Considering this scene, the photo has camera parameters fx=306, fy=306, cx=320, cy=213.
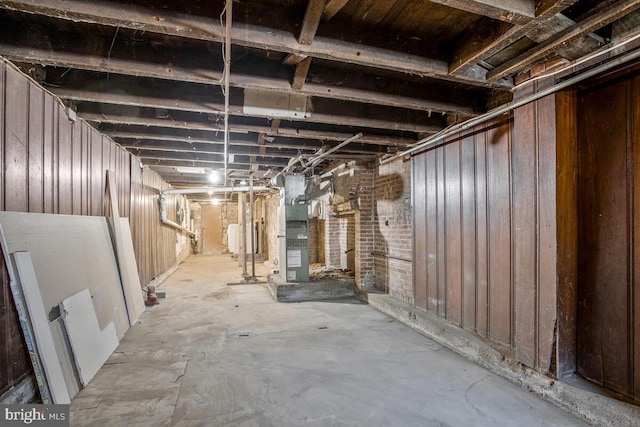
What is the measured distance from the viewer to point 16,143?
2.09 m

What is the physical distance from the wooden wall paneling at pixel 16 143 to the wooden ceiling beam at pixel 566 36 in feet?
11.1

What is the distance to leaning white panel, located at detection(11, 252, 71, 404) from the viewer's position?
2.00 metres

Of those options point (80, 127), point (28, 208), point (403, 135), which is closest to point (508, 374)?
point (403, 135)

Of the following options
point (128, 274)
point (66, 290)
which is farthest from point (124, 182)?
point (66, 290)

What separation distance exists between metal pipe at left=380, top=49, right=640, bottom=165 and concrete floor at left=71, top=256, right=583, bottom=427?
2.18 m

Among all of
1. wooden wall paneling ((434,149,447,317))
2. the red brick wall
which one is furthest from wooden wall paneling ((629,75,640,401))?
the red brick wall

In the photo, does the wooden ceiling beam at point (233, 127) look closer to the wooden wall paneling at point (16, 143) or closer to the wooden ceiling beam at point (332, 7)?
the wooden wall paneling at point (16, 143)

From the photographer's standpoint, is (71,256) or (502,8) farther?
(71,256)

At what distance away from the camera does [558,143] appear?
2.14 metres

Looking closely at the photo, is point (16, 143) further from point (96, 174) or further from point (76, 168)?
point (96, 174)

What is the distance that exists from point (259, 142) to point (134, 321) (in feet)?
9.02

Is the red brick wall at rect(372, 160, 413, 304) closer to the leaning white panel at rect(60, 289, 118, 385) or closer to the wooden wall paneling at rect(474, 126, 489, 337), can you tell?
the wooden wall paneling at rect(474, 126, 489, 337)

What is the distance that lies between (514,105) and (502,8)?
3.41 ft

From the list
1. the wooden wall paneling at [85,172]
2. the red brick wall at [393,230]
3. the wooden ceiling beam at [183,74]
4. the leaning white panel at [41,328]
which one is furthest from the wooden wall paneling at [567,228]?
the wooden wall paneling at [85,172]
